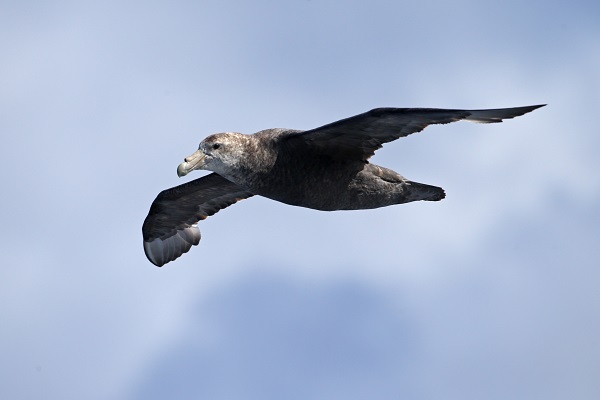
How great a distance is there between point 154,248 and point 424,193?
179 inches

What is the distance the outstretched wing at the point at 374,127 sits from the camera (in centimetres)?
1098

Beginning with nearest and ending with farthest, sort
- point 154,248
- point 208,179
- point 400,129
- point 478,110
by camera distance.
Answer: point 478,110, point 400,129, point 208,179, point 154,248

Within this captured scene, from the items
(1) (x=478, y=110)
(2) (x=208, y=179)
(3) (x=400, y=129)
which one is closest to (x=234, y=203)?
(2) (x=208, y=179)

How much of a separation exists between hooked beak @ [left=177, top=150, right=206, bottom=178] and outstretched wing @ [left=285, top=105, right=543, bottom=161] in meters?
1.05

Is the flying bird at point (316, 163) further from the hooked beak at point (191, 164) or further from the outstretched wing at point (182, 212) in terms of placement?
the outstretched wing at point (182, 212)

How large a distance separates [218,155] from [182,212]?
3.32m

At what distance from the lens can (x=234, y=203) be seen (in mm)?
15188

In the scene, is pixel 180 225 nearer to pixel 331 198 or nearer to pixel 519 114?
pixel 331 198

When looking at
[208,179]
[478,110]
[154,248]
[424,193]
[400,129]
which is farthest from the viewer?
[154,248]

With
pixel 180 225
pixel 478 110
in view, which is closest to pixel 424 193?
pixel 478 110

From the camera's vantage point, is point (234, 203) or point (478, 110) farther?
point (234, 203)

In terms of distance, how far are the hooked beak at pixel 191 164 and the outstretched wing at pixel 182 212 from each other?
85.9 inches

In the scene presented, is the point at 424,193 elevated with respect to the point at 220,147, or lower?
lower

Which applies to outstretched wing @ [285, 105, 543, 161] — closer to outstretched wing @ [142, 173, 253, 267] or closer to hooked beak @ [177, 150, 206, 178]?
hooked beak @ [177, 150, 206, 178]
